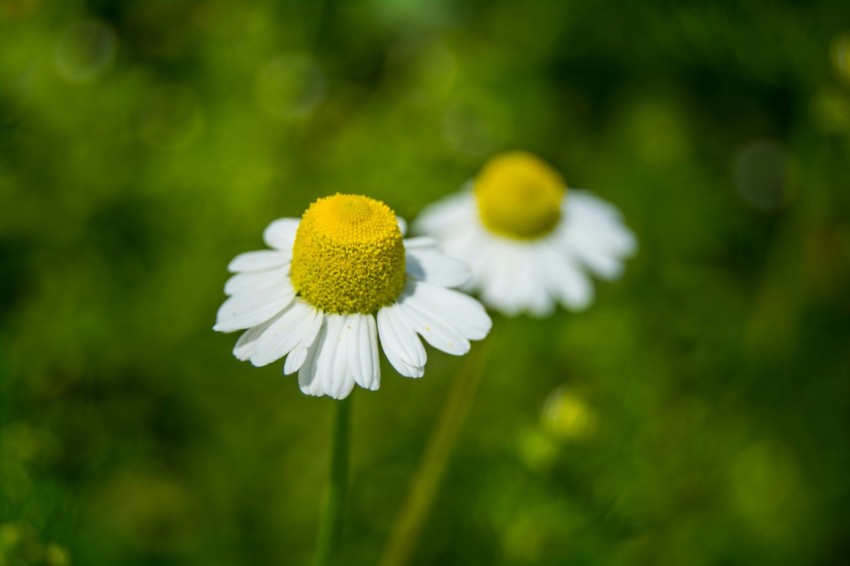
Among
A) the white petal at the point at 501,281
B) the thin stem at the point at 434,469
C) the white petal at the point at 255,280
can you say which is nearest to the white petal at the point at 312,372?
the white petal at the point at 255,280

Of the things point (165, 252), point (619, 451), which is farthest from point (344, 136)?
point (619, 451)

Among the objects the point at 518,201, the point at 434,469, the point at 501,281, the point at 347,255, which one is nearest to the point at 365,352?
the point at 347,255

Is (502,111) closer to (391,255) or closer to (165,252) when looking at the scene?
(165,252)

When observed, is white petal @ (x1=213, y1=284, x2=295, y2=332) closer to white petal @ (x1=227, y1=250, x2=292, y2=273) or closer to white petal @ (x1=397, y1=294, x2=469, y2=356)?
white petal @ (x1=227, y1=250, x2=292, y2=273)

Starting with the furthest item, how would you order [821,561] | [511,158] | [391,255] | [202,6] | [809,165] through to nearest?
[202,6] < [809,165] < [821,561] < [511,158] < [391,255]

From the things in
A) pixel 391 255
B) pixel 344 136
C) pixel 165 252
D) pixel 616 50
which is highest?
pixel 616 50

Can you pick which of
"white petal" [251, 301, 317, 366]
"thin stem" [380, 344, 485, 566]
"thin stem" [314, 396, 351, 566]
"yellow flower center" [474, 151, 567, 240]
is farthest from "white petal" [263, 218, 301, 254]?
"yellow flower center" [474, 151, 567, 240]
